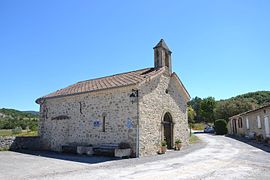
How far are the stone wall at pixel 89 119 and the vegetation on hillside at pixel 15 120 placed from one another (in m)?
20.7

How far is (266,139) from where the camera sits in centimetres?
1984

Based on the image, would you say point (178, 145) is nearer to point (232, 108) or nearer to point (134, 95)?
point (134, 95)

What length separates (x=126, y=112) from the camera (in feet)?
44.7

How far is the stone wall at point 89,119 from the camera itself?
13609 mm

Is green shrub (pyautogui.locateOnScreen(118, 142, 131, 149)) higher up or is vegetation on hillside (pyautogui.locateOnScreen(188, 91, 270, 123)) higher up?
vegetation on hillside (pyautogui.locateOnScreen(188, 91, 270, 123))

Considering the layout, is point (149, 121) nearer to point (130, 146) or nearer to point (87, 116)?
point (130, 146)

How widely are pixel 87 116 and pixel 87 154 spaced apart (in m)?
2.58

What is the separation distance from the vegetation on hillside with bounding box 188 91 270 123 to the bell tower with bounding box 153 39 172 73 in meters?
26.6

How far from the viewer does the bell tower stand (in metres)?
16.5

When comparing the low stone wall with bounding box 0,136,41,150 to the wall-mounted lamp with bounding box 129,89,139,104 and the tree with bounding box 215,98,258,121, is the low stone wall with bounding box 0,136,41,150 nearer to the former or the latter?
the wall-mounted lamp with bounding box 129,89,139,104

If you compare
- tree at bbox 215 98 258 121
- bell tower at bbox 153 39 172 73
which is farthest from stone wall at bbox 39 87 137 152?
tree at bbox 215 98 258 121

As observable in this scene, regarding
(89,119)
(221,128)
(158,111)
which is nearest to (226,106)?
(221,128)

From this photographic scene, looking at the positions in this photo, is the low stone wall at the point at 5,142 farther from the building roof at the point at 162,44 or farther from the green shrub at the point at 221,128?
the green shrub at the point at 221,128

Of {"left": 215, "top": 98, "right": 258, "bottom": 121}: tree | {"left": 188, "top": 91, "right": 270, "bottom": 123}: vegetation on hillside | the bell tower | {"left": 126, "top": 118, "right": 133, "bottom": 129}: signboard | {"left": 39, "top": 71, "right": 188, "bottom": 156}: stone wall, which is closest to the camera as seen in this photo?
{"left": 126, "top": 118, "right": 133, "bottom": 129}: signboard
